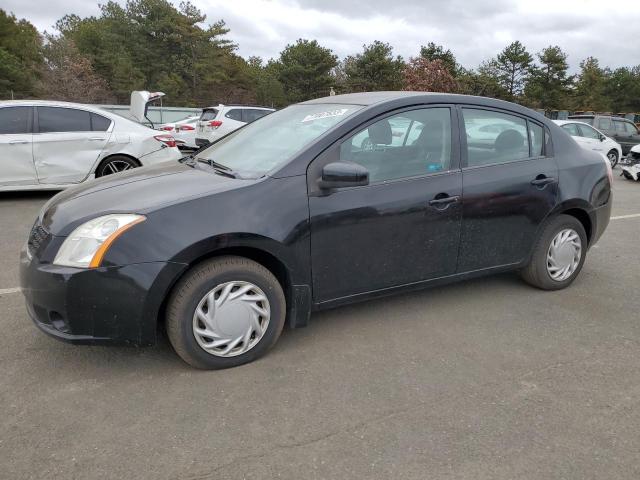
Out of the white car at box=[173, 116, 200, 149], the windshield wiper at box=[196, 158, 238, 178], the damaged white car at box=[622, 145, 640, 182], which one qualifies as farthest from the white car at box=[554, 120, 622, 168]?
the windshield wiper at box=[196, 158, 238, 178]

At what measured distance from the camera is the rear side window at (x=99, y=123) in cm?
741

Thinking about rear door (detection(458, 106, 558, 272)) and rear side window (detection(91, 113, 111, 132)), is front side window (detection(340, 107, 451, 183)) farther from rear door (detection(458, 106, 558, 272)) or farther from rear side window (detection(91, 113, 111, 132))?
rear side window (detection(91, 113, 111, 132))

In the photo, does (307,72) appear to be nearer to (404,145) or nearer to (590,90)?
(590,90)

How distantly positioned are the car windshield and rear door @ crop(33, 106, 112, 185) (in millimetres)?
4217

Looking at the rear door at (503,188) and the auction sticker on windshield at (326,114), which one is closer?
the auction sticker on windshield at (326,114)

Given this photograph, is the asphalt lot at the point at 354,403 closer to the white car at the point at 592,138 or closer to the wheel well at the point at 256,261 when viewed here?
the wheel well at the point at 256,261

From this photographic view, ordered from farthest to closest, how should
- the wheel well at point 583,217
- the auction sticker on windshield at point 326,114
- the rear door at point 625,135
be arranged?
the rear door at point 625,135
the wheel well at point 583,217
the auction sticker on windshield at point 326,114

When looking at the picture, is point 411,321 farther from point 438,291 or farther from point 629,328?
point 629,328


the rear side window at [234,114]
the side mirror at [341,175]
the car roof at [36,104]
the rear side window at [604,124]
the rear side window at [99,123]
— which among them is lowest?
the side mirror at [341,175]

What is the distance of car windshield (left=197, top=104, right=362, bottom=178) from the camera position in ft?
10.3

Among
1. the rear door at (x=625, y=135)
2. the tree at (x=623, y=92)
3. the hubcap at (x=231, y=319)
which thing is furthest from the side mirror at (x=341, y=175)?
the tree at (x=623, y=92)

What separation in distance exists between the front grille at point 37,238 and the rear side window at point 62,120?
16.3ft

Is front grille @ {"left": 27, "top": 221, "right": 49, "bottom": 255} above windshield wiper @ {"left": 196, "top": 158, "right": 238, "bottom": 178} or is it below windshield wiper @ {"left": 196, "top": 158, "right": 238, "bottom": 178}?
below

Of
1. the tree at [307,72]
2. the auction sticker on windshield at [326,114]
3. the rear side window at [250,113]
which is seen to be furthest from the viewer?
the tree at [307,72]
